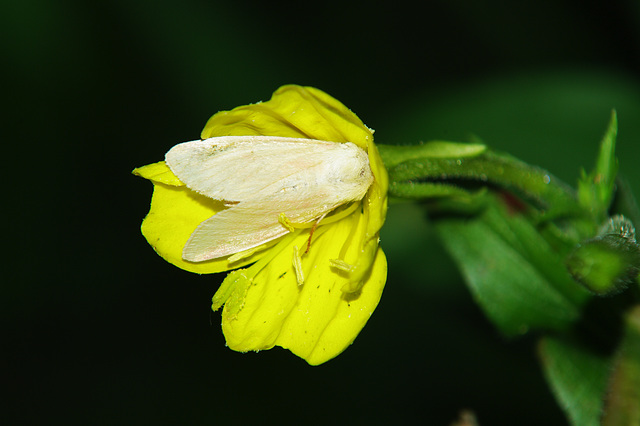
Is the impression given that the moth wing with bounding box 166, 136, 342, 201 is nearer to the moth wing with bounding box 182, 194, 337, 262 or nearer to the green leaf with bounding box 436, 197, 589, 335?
the moth wing with bounding box 182, 194, 337, 262

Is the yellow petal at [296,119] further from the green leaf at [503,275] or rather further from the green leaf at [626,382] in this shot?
the green leaf at [626,382]

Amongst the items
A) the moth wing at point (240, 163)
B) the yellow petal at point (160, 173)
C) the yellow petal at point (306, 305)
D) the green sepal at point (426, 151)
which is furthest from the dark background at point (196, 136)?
the yellow petal at point (160, 173)

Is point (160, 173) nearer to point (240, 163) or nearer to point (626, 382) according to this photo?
point (240, 163)

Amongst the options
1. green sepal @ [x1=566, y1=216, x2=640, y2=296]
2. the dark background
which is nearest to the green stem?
green sepal @ [x1=566, y1=216, x2=640, y2=296]

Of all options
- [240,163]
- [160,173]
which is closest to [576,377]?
[240,163]

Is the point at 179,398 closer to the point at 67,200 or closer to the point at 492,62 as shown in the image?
the point at 67,200

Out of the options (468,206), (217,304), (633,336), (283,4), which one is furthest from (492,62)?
(217,304)
